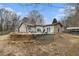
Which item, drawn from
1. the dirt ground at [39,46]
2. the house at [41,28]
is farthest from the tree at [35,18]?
the dirt ground at [39,46]

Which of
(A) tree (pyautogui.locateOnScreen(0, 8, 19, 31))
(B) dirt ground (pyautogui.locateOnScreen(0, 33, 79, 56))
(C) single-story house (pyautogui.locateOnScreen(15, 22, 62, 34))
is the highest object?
(A) tree (pyautogui.locateOnScreen(0, 8, 19, 31))

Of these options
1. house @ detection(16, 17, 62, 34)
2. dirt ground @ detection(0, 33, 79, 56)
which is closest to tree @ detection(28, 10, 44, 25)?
house @ detection(16, 17, 62, 34)

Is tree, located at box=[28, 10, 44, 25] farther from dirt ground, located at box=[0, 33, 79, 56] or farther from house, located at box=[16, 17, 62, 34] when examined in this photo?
dirt ground, located at box=[0, 33, 79, 56]

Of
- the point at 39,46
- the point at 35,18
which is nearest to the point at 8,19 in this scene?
the point at 35,18

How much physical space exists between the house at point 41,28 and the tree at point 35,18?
0.13ft

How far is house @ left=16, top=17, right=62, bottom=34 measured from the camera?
1509 millimetres

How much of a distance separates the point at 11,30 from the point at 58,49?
479 millimetres

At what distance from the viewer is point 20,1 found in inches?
→ 60.2

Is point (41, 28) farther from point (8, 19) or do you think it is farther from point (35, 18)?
point (8, 19)

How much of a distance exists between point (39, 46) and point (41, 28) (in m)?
0.17

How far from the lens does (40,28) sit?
1.52 m

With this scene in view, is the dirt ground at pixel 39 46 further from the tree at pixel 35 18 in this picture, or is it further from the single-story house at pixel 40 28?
the tree at pixel 35 18

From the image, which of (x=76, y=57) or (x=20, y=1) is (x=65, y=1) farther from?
(x=76, y=57)

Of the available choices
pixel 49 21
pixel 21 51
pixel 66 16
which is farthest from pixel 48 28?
pixel 21 51
